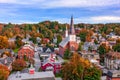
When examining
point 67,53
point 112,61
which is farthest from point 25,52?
point 112,61

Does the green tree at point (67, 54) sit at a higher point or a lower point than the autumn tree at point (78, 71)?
lower

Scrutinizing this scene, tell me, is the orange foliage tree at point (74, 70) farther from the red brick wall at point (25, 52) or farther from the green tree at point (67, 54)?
the red brick wall at point (25, 52)

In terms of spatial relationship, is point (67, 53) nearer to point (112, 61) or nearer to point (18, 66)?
point (112, 61)

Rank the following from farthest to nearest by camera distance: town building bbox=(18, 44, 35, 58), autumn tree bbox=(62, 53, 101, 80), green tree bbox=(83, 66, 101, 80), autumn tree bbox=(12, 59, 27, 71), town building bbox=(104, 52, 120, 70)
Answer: town building bbox=(18, 44, 35, 58)
town building bbox=(104, 52, 120, 70)
autumn tree bbox=(12, 59, 27, 71)
autumn tree bbox=(62, 53, 101, 80)
green tree bbox=(83, 66, 101, 80)

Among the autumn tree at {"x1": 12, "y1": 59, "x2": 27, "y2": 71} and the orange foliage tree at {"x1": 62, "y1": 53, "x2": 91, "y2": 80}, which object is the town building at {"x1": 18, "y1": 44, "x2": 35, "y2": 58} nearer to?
the autumn tree at {"x1": 12, "y1": 59, "x2": 27, "y2": 71}

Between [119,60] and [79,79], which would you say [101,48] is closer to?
[119,60]

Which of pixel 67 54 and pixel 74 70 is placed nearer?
pixel 74 70

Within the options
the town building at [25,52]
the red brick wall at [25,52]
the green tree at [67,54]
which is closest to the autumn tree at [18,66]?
the town building at [25,52]

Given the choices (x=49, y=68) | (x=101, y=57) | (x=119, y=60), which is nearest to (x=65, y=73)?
(x=49, y=68)

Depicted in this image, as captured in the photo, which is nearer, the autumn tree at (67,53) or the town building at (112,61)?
the town building at (112,61)

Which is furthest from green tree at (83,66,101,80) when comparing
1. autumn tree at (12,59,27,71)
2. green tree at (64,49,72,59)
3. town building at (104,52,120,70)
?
green tree at (64,49,72,59)

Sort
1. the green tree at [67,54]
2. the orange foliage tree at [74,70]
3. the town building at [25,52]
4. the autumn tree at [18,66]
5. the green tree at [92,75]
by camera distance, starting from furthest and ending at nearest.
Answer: the green tree at [67,54], the town building at [25,52], the autumn tree at [18,66], the orange foliage tree at [74,70], the green tree at [92,75]
